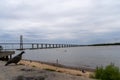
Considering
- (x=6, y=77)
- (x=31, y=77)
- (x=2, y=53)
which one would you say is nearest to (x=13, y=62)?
(x=6, y=77)

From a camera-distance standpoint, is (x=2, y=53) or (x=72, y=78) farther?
(x=2, y=53)

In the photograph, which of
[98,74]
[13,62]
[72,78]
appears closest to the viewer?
[72,78]

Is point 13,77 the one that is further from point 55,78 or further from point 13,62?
point 13,62

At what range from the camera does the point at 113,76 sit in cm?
1309

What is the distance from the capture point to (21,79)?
11531mm

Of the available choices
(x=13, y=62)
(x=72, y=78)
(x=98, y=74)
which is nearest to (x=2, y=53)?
(x=13, y=62)

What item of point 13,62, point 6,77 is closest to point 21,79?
point 6,77

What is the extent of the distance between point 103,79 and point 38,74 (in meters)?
3.01

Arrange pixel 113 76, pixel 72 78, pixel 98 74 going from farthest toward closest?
pixel 98 74 → pixel 113 76 → pixel 72 78

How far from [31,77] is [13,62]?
26.3ft

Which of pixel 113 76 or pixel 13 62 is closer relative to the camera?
pixel 113 76

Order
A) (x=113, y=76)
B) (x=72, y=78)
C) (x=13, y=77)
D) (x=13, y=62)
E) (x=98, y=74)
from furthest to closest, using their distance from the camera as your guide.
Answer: (x=13, y=62), (x=98, y=74), (x=113, y=76), (x=13, y=77), (x=72, y=78)

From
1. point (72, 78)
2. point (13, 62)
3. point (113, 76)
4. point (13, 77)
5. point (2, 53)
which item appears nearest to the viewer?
point (72, 78)

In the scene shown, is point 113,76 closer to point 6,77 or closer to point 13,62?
point 6,77
